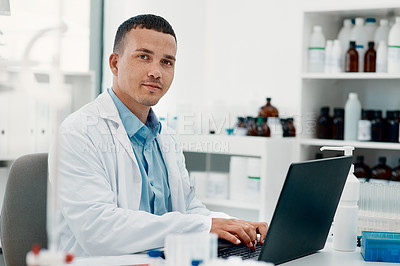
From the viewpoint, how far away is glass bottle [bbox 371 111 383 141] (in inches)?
106

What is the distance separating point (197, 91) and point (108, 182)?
6.81 ft

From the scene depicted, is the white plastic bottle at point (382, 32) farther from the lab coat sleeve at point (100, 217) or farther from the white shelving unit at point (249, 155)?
the lab coat sleeve at point (100, 217)

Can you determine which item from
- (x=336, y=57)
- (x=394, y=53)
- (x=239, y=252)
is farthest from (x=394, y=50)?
(x=239, y=252)

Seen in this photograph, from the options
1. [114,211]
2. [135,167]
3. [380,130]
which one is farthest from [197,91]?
[114,211]

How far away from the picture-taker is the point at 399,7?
8.48ft

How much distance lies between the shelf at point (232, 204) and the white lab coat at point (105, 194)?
105 centimetres

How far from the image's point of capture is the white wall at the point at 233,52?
3.33 meters

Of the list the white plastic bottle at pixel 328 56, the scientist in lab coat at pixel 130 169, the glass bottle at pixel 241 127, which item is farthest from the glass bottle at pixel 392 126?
the scientist in lab coat at pixel 130 169

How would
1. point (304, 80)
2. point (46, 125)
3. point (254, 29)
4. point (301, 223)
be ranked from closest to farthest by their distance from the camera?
point (301, 223), point (304, 80), point (46, 125), point (254, 29)

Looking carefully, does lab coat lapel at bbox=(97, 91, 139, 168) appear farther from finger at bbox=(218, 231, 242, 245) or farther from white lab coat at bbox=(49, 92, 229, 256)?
finger at bbox=(218, 231, 242, 245)

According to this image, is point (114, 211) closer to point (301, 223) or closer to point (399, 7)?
point (301, 223)

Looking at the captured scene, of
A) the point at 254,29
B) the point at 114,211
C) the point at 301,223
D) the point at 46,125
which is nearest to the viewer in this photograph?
the point at 301,223

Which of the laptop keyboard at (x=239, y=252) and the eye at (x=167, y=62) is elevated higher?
the eye at (x=167, y=62)

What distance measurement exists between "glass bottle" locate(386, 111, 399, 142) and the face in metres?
1.32
